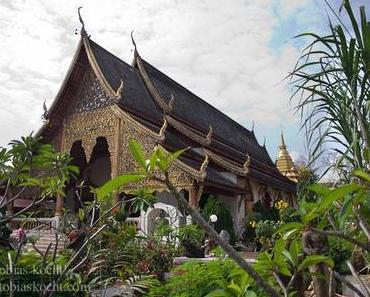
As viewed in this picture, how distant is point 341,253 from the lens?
5500 millimetres

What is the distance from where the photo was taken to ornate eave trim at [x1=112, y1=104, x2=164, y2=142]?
1130cm

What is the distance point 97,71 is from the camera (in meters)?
12.8

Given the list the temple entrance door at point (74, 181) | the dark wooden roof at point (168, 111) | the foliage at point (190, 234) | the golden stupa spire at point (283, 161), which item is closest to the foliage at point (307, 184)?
the foliage at point (190, 234)

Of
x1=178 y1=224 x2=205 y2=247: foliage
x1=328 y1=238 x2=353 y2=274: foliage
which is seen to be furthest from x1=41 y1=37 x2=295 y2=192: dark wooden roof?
x1=328 y1=238 x2=353 y2=274: foliage

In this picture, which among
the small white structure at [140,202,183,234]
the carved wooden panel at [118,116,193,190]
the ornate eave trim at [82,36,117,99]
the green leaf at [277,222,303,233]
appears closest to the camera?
the green leaf at [277,222,303,233]

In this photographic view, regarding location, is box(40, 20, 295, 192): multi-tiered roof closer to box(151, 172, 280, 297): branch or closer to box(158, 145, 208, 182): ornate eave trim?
box(158, 145, 208, 182): ornate eave trim

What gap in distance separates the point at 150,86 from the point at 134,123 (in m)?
3.52

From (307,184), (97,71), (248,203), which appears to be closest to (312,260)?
(307,184)

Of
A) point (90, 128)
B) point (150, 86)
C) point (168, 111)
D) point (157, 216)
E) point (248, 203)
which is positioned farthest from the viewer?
point (150, 86)

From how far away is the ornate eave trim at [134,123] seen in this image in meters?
11.3

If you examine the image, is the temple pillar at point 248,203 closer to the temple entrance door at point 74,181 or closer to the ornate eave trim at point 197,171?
the ornate eave trim at point 197,171

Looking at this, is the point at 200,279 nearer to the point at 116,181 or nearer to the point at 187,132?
the point at 116,181

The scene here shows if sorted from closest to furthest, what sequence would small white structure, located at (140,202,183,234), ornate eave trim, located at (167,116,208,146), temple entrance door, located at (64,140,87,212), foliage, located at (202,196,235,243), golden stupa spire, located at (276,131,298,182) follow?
small white structure, located at (140,202,183,234) → foliage, located at (202,196,235,243) → ornate eave trim, located at (167,116,208,146) → temple entrance door, located at (64,140,87,212) → golden stupa spire, located at (276,131,298,182)

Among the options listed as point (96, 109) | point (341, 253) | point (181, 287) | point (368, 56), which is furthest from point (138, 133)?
point (368, 56)
